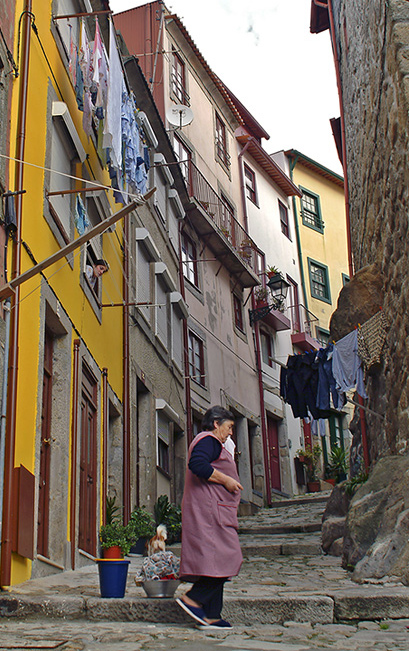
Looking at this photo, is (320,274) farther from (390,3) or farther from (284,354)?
(390,3)

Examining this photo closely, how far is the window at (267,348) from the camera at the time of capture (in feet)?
76.1

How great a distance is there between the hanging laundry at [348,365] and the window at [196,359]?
6.38 m

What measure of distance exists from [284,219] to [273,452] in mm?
9404

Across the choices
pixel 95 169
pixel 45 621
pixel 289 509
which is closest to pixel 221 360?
pixel 289 509

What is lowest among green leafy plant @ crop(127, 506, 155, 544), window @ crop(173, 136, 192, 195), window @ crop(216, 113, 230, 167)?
green leafy plant @ crop(127, 506, 155, 544)

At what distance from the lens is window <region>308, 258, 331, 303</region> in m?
28.4

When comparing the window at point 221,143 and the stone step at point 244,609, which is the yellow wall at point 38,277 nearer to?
the stone step at point 244,609

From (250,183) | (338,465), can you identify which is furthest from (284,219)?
(338,465)

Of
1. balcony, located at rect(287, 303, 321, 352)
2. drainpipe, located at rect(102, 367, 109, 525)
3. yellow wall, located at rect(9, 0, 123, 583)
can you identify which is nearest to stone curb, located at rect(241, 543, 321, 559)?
drainpipe, located at rect(102, 367, 109, 525)

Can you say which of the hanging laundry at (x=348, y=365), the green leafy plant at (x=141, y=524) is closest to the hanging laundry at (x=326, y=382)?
the hanging laundry at (x=348, y=365)

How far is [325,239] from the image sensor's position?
29859 millimetres

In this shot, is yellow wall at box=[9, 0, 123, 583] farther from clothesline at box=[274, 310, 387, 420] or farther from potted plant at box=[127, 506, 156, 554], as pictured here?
clothesline at box=[274, 310, 387, 420]

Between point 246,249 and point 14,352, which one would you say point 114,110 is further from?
point 246,249

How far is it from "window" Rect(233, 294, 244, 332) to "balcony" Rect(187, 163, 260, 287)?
1.71 ft
